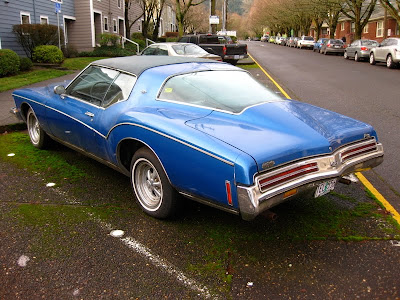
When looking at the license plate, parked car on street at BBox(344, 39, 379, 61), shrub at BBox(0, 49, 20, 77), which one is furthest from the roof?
parked car on street at BBox(344, 39, 379, 61)

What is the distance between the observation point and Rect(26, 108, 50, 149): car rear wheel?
5.73 meters

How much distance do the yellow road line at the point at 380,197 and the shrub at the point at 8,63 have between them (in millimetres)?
12800

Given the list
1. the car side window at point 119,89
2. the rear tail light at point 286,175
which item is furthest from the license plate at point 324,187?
the car side window at point 119,89

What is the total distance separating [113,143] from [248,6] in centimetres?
13337

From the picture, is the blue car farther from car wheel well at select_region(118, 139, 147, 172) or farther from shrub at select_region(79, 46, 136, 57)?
shrub at select_region(79, 46, 136, 57)

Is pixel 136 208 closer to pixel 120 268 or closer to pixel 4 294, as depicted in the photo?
pixel 120 268

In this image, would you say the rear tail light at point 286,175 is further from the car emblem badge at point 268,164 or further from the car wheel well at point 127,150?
the car wheel well at point 127,150

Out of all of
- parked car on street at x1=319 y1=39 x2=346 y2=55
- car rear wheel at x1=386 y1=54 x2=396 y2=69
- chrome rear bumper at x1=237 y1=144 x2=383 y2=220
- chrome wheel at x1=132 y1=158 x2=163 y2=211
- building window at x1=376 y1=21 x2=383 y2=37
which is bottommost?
chrome wheel at x1=132 y1=158 x2=163 y2=211

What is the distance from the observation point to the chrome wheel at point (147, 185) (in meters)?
3.83

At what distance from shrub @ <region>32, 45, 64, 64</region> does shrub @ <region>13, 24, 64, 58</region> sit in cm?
103

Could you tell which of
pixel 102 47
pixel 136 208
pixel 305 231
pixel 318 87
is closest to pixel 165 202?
pixel 136 208

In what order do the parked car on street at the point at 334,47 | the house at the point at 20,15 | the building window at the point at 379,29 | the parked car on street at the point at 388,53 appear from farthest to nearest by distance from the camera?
the building window at the point at 379,29, the parked car on street at the point at 334,47, the parked car on street at the point at 388,53, the house at the point at 20,15

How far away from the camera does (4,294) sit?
2.74m

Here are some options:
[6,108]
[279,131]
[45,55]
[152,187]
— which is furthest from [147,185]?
[45,55]
